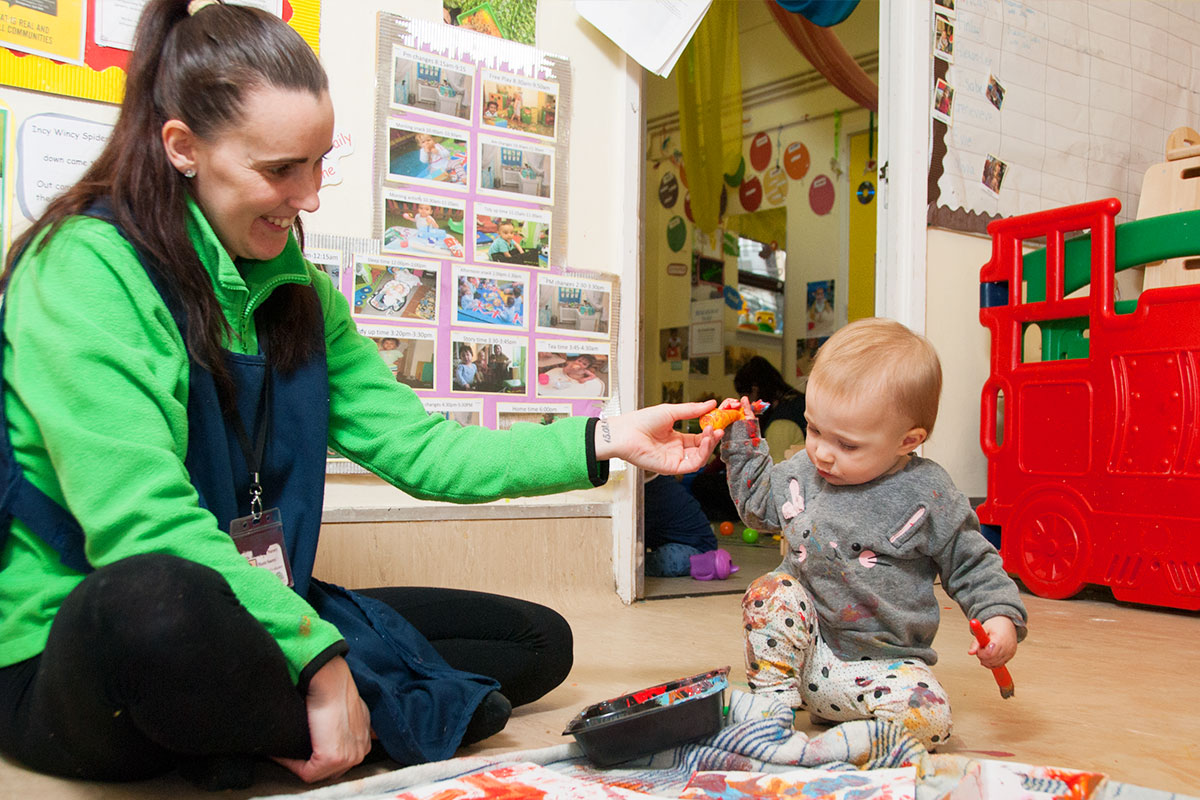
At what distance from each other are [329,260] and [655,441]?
3.03 feet

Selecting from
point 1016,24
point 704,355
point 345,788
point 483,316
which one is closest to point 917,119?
point 1016,24

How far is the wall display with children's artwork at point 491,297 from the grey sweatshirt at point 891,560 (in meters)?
0.97

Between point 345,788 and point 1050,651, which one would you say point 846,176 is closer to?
point 1050,651

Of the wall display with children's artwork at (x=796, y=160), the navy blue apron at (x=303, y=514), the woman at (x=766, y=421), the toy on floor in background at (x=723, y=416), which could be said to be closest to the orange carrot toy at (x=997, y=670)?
the toy on floor in background at (x=723, y=416)

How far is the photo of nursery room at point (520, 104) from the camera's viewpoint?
201 cm

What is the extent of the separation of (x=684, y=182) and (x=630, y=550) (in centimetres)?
331

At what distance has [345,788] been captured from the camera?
90 centimetres

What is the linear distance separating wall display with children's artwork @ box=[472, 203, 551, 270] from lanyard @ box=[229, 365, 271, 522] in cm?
100

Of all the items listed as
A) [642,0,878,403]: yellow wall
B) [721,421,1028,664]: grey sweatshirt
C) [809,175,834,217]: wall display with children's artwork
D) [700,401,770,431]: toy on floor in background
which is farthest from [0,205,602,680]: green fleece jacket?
[809,175,834,217]: wall display with children's artwork

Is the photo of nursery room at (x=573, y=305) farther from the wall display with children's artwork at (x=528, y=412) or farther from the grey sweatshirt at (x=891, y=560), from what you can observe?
the grey sweatshirt at (x=891, y=560)

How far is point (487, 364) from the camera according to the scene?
2.01 meters

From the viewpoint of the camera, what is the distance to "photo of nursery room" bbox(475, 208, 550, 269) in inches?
78.9

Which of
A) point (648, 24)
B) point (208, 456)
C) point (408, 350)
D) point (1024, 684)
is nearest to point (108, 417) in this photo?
point (208, 456)

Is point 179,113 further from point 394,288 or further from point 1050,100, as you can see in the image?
point 1050,100
